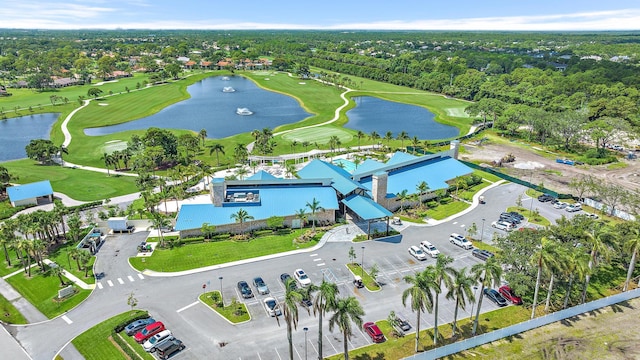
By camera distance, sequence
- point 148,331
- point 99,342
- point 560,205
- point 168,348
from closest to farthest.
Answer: point 168,348 → point 99,342 → point 148,331 → point 560,205

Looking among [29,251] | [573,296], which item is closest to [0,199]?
[29,251]

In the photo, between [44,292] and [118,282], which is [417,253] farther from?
[44,292]

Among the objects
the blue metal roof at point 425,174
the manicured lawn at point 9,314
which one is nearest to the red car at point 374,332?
the blue metal roof at point 425,174

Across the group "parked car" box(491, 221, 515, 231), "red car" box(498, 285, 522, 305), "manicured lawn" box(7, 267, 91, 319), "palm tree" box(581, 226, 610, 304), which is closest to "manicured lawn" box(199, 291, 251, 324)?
"manicured lawn" box(7, 267, 91, 319)

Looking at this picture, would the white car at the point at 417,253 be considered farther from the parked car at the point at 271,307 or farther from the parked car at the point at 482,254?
the parked car at the point at 271,307

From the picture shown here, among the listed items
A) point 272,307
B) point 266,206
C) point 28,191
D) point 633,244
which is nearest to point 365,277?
point 272,307

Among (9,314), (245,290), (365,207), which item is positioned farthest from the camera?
(365,207)

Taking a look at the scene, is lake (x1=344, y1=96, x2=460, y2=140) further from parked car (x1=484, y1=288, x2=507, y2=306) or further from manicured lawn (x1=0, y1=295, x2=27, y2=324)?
manicured lawn (x1=0, y1=295, x2=27, y2=324)
